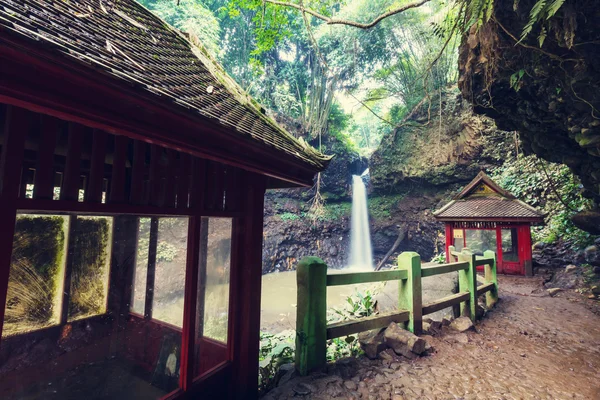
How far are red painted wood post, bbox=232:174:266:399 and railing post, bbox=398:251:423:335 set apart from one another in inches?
81.4

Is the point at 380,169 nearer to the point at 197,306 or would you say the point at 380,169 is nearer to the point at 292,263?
the point at 292,263

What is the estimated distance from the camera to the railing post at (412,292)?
3824 millimetres

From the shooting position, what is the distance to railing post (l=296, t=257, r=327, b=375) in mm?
2963

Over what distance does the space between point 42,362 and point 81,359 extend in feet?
1.14

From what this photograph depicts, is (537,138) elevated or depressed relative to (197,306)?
elevated

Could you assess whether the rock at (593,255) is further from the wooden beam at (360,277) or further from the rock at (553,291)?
the wooden beam at (360,277)

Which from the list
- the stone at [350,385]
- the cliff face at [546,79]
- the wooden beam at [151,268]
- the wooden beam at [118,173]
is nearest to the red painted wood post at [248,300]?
the wooden beam at [151,268]

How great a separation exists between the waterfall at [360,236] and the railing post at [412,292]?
49.9 feet

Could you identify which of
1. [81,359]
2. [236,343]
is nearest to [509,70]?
[236,343]

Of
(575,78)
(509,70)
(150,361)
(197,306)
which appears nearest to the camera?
(197,306)

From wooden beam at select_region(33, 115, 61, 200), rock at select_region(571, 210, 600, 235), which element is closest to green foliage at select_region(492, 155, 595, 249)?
rock at select_region(571, 210, 600, 235)

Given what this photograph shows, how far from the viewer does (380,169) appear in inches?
732

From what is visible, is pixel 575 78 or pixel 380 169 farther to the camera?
pixel 380 169

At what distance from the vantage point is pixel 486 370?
131 inches
